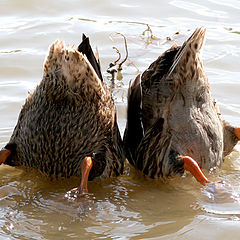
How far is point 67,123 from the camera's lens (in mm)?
5988

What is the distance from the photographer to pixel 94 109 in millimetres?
6078

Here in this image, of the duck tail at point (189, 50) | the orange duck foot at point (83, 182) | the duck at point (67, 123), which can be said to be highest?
the duck tail at point (189, 50)

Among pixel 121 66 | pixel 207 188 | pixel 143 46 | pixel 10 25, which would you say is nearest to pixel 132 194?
pixel 207 188

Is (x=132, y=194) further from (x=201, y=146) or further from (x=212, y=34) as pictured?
(x=212, y=34)

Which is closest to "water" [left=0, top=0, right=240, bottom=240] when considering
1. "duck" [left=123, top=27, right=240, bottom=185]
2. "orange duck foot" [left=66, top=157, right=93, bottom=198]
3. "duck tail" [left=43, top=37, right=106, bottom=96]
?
"orange duck foot" [left=66, top=157, right=93, bottom=198]

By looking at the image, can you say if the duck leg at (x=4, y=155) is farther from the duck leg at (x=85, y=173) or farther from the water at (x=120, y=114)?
the duck leg at (x=85, y=173)

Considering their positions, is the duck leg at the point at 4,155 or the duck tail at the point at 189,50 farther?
→ the duck leg at the point at 4,155

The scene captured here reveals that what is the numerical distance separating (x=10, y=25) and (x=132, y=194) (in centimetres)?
473

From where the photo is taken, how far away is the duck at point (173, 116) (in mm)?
6062

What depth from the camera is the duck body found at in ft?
19.4

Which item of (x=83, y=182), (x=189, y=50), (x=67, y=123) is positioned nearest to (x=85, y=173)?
(x=83, y=182)

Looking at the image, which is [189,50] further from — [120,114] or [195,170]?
[120,114]

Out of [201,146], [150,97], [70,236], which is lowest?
[70,236]

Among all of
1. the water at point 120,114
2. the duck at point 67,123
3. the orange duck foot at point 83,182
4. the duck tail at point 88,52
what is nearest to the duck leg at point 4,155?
the duck at point 67,123
